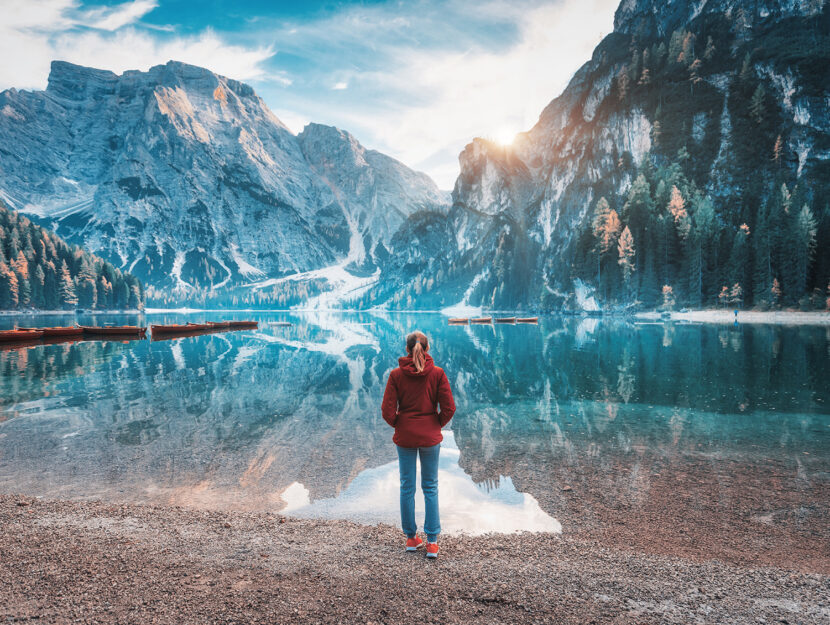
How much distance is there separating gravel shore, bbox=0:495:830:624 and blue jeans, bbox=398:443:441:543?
16.5 inches

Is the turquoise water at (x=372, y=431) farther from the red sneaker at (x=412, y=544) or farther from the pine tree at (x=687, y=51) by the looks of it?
the pine tree at (x=687, y=51)

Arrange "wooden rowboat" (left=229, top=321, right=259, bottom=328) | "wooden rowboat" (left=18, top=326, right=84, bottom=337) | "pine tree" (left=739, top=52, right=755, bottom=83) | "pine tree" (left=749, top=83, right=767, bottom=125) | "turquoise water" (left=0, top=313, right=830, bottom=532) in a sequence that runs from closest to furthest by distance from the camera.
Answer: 1. "turquoise water" (left=0, top=313, right=830, bottom=532)
2. "wooden rowboat" (left=18, top=326, right=84, bottom=337)
3. "wooden rowboat" (left=229, top=321, right=259, bottom=328)
4. "pine tree" (left=749, top=83, right=767, bottom=125)
5. "pine tree" (left=739, top=52, right=755, bottom=83)

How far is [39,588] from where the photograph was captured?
5.92 m

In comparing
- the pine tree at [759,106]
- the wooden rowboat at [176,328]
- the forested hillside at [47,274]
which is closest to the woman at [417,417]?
the wooden rowboat at [176,328]

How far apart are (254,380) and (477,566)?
24.7 metres

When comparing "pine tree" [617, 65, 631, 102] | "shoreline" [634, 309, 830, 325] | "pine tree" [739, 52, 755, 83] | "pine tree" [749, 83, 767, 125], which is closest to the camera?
"shoreline" [634, 309, 830, 325]

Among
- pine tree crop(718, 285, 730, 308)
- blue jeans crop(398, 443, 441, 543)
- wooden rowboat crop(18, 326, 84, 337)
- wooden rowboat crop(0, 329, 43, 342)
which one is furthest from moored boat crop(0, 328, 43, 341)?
pine tree crop(718, 285, 730, 308)

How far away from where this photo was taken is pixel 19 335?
55844 millimetres

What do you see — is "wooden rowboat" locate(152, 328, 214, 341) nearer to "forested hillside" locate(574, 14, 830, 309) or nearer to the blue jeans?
the blue jeans

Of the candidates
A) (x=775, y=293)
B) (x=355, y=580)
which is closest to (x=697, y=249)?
(x=775, y=293)

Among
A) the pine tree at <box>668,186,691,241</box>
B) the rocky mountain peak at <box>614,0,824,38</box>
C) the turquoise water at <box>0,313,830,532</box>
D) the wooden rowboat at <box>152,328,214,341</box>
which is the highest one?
the rocky mountain peak at <box>614,0,824,38</box>

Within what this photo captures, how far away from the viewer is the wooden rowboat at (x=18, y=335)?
54531mm

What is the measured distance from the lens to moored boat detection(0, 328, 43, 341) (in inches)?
2147

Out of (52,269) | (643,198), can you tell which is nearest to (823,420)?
(643,198)
